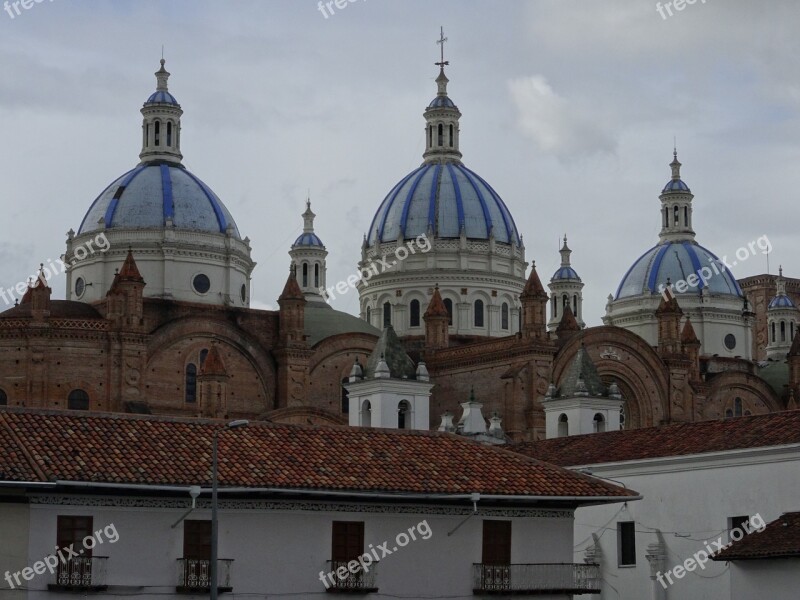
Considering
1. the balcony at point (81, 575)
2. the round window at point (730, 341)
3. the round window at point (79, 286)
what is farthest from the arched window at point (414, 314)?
the balcony at point (81, 575)

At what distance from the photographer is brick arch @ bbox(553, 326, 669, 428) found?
7800 cm

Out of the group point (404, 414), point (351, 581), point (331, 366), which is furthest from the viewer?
point (331, 366)

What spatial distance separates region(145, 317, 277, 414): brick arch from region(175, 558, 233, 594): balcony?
36.8 m

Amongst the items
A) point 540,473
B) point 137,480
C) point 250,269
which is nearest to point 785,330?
point 250,269

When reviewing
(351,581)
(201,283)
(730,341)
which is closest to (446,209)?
(201,283)

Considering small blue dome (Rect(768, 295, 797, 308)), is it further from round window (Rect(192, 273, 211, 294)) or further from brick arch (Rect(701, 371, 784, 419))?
round window (Rect(192, 273, 211, 294))

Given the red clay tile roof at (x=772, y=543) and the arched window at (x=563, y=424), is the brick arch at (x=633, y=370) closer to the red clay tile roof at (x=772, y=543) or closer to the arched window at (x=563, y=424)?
the arched window at (x=563, y=424)

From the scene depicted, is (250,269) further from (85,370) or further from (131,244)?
(85,370)

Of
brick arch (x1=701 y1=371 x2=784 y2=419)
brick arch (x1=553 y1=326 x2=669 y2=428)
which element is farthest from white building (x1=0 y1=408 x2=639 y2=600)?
brick arch (x1=701 y1=371 x2=784 y2=419)

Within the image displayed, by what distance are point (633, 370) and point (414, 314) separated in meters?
14.1

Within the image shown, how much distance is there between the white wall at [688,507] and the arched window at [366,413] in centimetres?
2021

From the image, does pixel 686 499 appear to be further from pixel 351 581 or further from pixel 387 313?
pixel 387 313

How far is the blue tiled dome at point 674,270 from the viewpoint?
326ft

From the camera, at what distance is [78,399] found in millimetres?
67000
